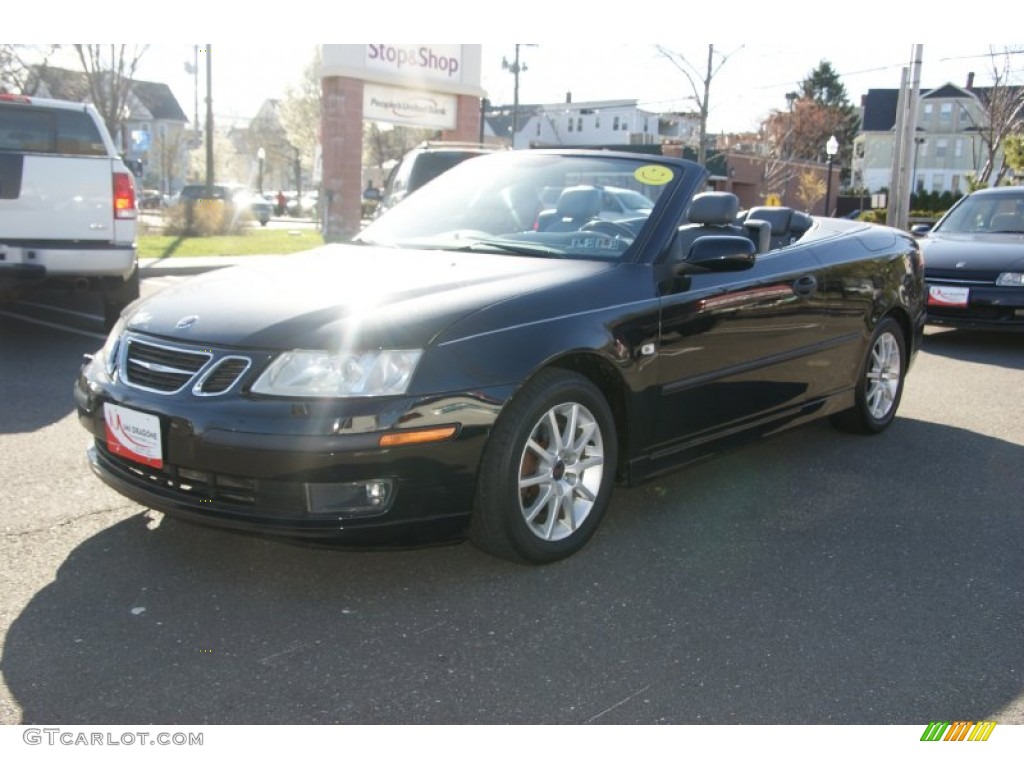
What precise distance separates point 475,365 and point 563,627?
0.89 meters

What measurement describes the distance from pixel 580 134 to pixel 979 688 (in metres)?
86.2

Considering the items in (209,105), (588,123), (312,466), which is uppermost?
(588,123)

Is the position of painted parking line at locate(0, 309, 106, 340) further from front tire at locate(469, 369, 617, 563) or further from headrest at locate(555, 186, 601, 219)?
front tire at locate(469, 369, 617, 563)

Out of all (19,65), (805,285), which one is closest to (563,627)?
(805,285)

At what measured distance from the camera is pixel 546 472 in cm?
350

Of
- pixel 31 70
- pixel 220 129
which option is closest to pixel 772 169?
pixel 31 70

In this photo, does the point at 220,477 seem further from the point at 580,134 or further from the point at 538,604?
the point at 580,134

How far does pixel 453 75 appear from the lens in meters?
23.5

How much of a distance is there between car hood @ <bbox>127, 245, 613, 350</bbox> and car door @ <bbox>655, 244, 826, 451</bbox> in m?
0.47

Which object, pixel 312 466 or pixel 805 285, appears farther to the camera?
pixel 805 285

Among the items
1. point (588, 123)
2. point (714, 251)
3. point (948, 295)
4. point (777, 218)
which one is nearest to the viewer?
point (714, 251)

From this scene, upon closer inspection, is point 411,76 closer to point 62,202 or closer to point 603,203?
point 62,202

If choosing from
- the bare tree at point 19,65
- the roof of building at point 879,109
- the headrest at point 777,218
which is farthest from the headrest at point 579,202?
the roof of building at point 879,109

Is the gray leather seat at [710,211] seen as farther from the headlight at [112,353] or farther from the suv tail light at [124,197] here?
the suv tail light at [124,197]
